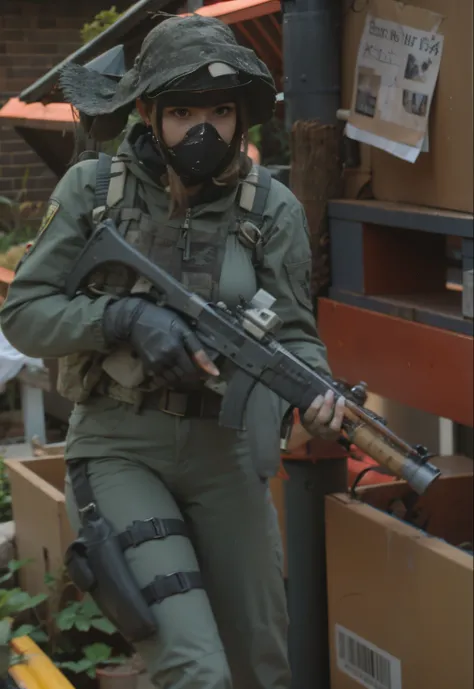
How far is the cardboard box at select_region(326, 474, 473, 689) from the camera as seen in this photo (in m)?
2.84

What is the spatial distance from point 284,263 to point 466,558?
33.7 inches

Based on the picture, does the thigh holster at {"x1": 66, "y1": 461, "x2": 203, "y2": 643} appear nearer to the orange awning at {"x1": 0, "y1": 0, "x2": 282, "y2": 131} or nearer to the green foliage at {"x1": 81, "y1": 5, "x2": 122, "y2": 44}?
the orange awning at {"x1": 0, "y1": 0, "x2": 282, "y2": 131}

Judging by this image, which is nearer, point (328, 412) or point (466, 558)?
point (328, 412)

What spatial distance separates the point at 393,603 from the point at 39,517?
1324mm

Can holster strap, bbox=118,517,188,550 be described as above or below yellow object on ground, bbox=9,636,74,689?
above

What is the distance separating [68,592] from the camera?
371 centimetres

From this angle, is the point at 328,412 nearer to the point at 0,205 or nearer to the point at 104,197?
the point at 104,197

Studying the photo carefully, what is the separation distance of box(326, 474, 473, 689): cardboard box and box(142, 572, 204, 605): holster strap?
0.71 metres

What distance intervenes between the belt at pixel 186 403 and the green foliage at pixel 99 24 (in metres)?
3.08

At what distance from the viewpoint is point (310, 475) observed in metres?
3.42

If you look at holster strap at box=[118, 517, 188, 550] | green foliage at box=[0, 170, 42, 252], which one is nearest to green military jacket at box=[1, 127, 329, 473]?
holster strap at box=[118, 517, 188, 550]

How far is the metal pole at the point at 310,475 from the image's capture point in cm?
334

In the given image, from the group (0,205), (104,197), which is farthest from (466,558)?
(0,205)

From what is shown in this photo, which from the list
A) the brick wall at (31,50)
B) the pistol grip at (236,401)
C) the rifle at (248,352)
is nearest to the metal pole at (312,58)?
the rifle at (248,352)
